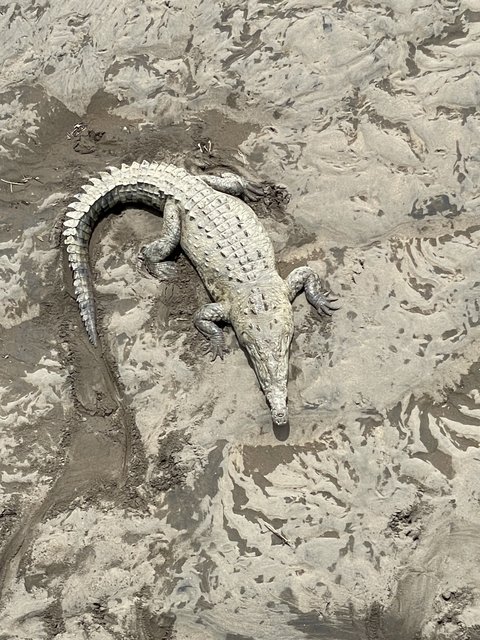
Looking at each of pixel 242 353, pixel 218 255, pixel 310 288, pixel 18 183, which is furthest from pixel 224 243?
pixel 18 183

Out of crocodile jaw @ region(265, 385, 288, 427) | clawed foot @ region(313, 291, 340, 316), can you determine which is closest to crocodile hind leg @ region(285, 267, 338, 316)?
clawed foot @ region(313, 291, 340, 316)

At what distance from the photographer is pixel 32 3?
18.1 feet

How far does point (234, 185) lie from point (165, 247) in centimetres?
95

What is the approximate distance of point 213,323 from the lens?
5.12 meters

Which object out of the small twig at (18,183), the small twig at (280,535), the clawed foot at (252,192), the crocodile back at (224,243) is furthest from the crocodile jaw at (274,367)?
the small twig at (18,183)

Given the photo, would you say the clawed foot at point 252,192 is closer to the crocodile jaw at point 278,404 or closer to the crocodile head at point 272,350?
the crocodile head at point 272,350

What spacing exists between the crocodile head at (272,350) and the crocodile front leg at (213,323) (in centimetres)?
Answer: 25

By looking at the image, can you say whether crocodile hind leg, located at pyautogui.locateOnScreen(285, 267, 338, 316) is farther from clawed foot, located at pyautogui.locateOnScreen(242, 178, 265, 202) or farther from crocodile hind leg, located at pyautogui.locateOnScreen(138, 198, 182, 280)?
crocodile hind leg, located at pyautogui.locateOnScreen(138, 198, 182, 280)

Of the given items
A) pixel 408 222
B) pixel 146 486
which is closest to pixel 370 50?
pixel 408 222

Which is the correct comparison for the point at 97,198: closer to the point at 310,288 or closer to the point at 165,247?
the point at 165,247

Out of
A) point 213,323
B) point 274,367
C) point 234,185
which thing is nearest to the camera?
point 274,367

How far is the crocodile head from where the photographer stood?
4.87m

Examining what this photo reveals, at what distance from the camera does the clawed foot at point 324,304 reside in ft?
16.6

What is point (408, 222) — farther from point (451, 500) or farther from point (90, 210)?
point (90, 210)
